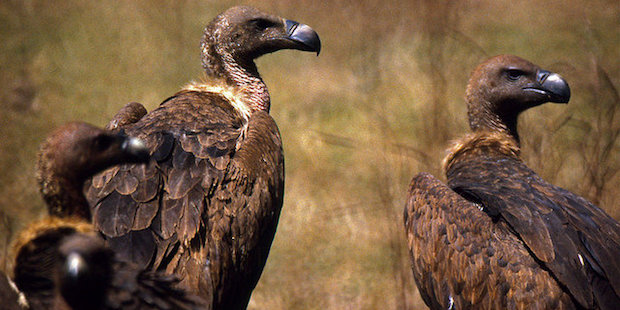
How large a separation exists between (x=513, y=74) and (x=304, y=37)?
5.24 feet

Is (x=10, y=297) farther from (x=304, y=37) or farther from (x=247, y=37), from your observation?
(x=304, y=37)

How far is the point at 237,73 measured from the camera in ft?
18.7

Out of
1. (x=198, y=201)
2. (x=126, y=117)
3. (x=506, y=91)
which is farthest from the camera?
(x=506, y=91)

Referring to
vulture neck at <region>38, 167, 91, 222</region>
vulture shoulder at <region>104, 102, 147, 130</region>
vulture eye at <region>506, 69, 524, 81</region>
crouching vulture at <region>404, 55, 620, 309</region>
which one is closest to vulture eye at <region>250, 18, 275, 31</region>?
vulture shoulder at <region>104, 102, 147, 130</region>

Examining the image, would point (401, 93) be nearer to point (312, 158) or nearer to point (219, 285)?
point (312, 158)

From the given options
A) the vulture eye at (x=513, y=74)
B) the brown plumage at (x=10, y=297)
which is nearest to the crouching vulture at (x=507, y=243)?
the vulture eye at (x=513, y=74)

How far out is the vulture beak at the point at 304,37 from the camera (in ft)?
18.9

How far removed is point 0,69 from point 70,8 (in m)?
1.96

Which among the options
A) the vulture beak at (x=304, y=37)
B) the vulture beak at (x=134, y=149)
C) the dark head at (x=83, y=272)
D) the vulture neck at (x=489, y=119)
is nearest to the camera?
the dark head at (x=83, y=272)

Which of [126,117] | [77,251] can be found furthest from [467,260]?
[77,251]

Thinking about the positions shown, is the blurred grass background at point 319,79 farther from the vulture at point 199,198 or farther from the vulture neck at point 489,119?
the vulture at point 199,198

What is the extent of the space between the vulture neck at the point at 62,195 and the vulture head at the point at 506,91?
365 cm

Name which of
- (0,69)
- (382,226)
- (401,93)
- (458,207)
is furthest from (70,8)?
(458,207)

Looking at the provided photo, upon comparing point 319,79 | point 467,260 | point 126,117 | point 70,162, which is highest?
point 70,162
